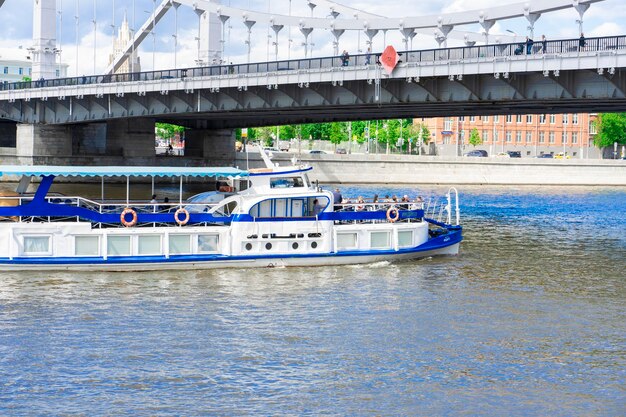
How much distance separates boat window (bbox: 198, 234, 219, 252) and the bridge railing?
17364mm

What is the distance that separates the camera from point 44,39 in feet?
303

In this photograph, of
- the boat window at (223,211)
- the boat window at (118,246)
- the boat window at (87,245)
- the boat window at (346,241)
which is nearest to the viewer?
the boat window at (87,245)

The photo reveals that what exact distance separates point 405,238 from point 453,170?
231 ft

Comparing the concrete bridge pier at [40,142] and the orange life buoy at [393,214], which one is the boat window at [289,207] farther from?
the concrete bridge pier at [40,142]

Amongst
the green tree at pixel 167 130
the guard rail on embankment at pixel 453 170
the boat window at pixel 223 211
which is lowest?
the boat window at pixel 223 211

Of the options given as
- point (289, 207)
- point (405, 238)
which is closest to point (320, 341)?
point (289, 207)

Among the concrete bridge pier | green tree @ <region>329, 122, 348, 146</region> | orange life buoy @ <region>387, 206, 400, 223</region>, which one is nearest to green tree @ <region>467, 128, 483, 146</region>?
green tree @ <region>329, 122, 348, 146</region>

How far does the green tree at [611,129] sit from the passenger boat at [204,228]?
11338 centimetres

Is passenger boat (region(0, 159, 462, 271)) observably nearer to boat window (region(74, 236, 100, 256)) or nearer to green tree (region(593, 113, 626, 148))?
boat window (region(74, 236, 100, 256))

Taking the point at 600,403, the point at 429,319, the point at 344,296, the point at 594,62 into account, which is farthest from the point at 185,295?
the point at 594,62

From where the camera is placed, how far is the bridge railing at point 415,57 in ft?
149

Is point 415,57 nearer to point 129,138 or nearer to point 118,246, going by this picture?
point 118,246

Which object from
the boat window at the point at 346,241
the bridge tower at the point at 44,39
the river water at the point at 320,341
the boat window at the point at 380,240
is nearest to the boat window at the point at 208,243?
the river water at the point at 320,341

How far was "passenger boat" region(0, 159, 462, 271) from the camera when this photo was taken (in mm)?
35531
